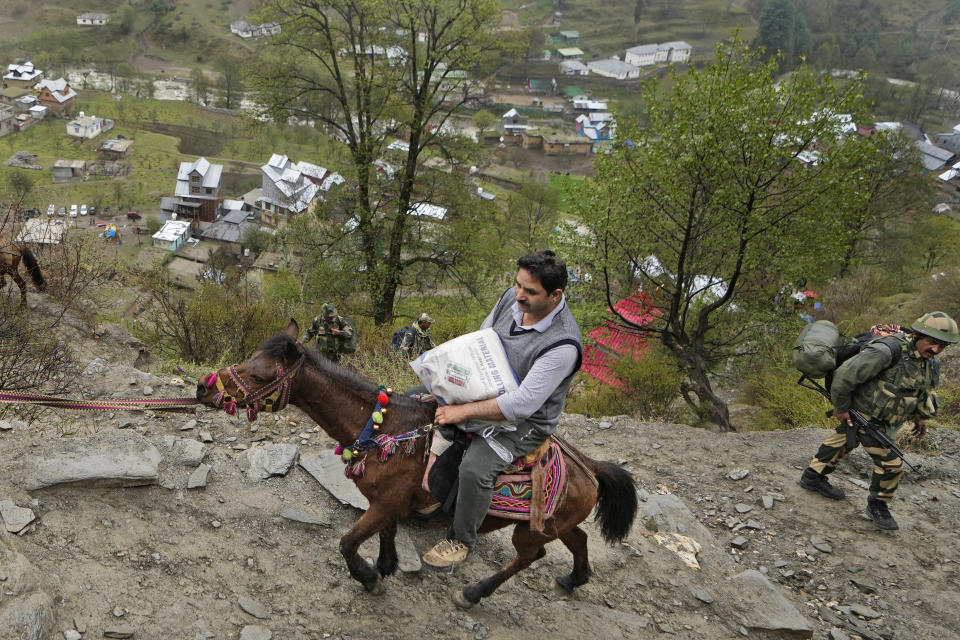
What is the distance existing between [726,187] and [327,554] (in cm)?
874

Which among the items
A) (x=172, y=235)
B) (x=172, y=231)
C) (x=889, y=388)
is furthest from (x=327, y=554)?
(x=172, y=231)

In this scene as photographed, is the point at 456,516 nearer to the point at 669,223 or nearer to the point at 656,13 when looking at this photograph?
the point at 669,223

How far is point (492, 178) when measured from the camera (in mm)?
69062

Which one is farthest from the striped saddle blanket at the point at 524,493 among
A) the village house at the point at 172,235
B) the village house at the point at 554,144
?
the village house at the point at 554,144

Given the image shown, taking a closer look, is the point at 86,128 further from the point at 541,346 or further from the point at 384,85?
the point at 541,346

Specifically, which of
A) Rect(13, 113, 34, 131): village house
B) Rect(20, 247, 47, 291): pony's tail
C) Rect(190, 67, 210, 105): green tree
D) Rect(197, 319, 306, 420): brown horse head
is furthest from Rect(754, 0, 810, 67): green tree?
Rect(197, 319, 306, 420): brown horse head

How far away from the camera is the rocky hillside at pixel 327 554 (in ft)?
15.5

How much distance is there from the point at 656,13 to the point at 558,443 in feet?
417

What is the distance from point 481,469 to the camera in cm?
466

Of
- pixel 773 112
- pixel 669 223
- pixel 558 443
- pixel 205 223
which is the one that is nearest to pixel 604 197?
Result: pixel 669 223

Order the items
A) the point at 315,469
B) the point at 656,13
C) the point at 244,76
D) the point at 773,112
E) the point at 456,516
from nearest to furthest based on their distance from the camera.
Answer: the point at 456,516
the point at 315,469
the point at 773,112
the point at 244,76
the point at 656,13

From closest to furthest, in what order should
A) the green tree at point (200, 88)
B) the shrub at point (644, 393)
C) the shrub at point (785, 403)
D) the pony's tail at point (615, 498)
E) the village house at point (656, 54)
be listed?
the pony's tail at point (615, 498), the shrub at point (785, 403), the shrub at point (644, 393), the green tree at point (200, 88), the village house at point (656, 54)

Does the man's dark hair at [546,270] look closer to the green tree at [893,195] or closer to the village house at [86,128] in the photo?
the green tree at [893,195]

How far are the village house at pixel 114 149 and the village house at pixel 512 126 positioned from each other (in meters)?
42.2
